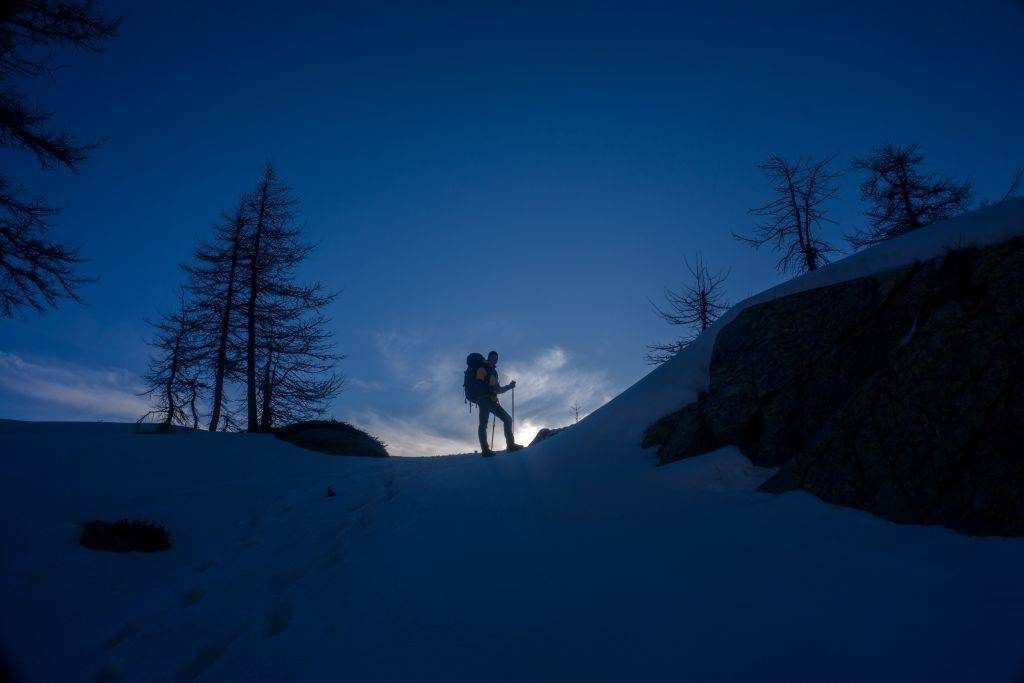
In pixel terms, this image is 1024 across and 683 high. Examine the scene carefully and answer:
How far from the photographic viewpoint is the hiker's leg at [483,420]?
10.5 m

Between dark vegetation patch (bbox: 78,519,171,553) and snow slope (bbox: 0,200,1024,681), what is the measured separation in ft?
0.60

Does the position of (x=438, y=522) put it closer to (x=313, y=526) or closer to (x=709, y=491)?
(x=313, y=526)

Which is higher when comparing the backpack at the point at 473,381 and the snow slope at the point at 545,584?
the backpack at the point at 473,381

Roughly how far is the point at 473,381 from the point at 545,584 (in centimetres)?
731

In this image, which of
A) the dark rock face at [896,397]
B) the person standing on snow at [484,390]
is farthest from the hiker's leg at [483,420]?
the dark rock face at [896,397]

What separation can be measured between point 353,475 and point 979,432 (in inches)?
359

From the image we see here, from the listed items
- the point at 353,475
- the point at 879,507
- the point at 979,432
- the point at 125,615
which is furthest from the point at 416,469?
the point at 979,432

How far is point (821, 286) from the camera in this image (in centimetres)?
555

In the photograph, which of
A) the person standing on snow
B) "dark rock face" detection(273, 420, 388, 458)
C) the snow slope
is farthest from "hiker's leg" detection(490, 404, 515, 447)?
"dark rock face" detection(273, 420, 388, 458)

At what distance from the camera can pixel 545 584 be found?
3469 millimetres

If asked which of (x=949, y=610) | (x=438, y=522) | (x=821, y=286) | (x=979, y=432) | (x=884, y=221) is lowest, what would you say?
(x=949, y=610)

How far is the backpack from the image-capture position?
10.5 m

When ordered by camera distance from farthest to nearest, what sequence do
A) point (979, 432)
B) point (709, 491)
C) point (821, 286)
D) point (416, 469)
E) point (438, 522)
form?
point (416, 469)
point (821, 286)
point (438, 522)
point (709, 491)
point (979, 432)

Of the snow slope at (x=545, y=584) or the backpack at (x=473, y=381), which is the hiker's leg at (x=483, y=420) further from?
the snow slope at (x=545, y=584)
